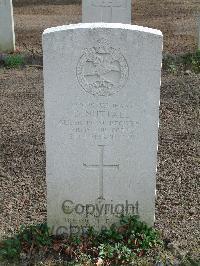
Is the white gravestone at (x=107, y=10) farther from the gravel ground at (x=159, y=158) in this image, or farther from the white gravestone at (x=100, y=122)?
the white gravestone at (x=100, y=122)

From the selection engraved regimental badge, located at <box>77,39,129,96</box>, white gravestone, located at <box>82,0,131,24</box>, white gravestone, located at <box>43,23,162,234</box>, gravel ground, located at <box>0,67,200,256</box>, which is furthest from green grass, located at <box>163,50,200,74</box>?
engraved regimental badge, located at <box>77,39,129,96</box>

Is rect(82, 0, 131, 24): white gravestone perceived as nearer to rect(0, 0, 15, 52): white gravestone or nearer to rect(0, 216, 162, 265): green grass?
rect(0, 0, 15, 52): white gravestone

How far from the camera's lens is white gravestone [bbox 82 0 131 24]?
9.59 meters

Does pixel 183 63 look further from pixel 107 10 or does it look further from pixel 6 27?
pixel 6 27

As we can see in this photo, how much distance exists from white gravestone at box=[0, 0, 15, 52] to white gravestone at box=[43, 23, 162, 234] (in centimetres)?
631

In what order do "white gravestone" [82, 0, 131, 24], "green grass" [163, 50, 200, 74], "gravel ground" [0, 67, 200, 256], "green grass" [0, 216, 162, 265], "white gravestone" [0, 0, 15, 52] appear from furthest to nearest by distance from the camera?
"white gravestone" [0, 0, 15, 52] < "white gravestone" [82, 0, 131, 24] < "green grass" [163, 50, 200, 74] < "gravel ground" [0, 67, 200, 256] < "green grass" [0, 216, 162, 265]

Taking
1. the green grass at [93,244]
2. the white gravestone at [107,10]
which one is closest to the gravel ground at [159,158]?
the green grass at [93,244]

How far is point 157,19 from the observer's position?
13.3 meters

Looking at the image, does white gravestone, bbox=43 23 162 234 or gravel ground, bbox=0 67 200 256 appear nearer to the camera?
white gravestone, bbox=43 23 162 234

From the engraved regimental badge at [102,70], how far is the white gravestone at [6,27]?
20.9 ft

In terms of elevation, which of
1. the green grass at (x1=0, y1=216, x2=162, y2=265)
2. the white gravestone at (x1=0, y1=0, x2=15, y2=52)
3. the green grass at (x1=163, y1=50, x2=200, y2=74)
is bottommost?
the green grass at (x1=0, y1=216, x2=162, y2=265)

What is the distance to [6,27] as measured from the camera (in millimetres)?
10250

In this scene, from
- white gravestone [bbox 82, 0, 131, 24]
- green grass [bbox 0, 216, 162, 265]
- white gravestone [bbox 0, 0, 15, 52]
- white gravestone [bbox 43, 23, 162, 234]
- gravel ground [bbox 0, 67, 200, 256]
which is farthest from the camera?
white gravestone [bbox 0, 0, 15, 52]

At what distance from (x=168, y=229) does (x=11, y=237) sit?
4.32ft
